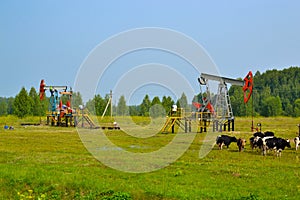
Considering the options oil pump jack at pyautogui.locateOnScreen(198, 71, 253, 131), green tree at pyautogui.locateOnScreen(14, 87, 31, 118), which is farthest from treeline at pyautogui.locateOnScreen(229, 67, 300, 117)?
oil pump jack at pyautogui.locateOnScreen(198, 71, 253, 131)

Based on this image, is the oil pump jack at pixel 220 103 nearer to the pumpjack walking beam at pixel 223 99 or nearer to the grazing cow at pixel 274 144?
the pumpjack walking beam at pixel 223 99

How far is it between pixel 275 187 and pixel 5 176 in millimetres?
9999

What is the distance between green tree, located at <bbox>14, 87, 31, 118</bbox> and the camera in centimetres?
7644

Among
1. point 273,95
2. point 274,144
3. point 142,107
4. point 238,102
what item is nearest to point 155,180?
point 274,144

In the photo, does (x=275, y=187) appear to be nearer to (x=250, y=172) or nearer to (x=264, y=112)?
(x=250, y=172)

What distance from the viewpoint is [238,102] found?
3861 inches

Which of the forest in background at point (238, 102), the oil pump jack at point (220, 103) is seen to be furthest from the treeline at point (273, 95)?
the oil pump jack at point (220, 103)

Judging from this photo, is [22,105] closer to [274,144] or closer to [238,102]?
[238,102]

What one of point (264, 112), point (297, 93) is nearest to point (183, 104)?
point (264, 112)

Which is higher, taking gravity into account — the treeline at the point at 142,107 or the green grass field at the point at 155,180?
the treeline at the point at 142,107

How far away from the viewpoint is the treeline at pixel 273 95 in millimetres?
96312

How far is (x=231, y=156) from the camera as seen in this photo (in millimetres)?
20578

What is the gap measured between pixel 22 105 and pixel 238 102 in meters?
52.9

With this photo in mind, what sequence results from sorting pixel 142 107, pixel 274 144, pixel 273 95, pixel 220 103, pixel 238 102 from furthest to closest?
pixel 273 95
pixel 238 102
pixel 142 107
pixel 220 103
pixel 274 144
